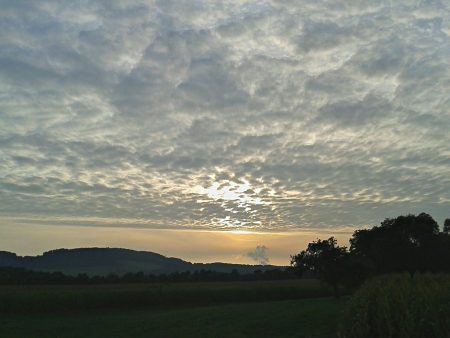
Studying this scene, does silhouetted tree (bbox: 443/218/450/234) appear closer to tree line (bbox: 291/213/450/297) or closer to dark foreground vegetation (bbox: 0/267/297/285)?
tree line (bbox: 291/213/450/297)

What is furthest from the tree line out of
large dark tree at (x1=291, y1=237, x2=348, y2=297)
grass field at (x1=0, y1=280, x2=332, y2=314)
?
grass field at (x1=0, y1=280, x2=332, y2=314)

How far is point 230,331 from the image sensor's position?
32312 mm

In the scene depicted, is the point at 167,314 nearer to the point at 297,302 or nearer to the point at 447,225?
the point at 297,302

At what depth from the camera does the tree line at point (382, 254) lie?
6366cm

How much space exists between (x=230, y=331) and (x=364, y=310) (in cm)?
1856

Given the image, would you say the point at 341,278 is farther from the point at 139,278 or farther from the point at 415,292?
the point at 139,278

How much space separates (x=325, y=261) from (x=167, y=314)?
2566cm

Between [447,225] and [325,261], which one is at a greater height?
[447,225]

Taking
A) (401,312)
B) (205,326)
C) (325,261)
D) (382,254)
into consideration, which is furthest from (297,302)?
(401,312)

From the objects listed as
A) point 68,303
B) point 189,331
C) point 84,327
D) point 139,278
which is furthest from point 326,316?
point 139,278

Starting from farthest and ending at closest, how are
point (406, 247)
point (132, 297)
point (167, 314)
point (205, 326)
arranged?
point (406, 247), point (132, 297), point (167, 314), point (205, 326)

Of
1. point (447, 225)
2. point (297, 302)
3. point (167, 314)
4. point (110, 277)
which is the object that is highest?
point (447, 225)

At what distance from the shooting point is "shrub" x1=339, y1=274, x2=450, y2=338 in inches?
544

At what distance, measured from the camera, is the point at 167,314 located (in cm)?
4653
